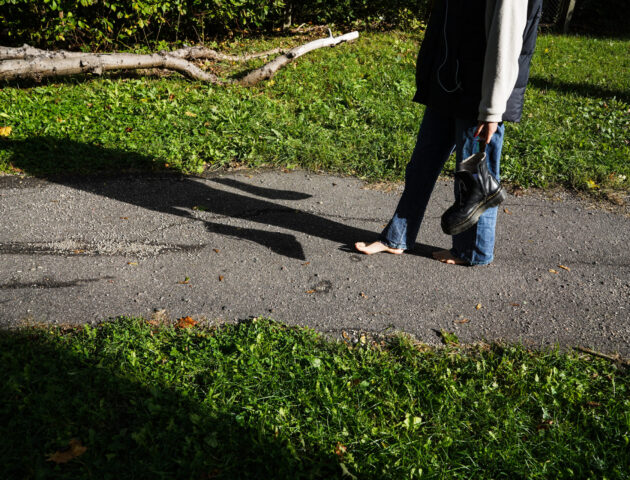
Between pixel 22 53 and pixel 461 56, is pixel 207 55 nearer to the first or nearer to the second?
pixel 22 53

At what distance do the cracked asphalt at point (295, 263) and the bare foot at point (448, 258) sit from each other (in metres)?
0.08

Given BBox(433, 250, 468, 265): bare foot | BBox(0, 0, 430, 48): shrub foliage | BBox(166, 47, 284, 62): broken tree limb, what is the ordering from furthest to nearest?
BBox(0, 0, 430, 48): shrub foliage, BBox(166, 47, 284, 62): broken tree limb, BBox(433, 250, 468, 265): bare foot

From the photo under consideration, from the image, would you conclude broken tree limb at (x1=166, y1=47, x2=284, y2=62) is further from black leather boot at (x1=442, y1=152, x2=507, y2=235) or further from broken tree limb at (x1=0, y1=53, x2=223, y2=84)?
black leather boot at (x1=442, y1=152, x2=507, y2=235)

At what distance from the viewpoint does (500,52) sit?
8.32ft

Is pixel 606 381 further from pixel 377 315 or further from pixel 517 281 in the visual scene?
pixel 377 315

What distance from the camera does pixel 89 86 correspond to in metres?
6.50

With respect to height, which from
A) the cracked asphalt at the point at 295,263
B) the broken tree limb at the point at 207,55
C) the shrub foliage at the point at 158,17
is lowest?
the cracked asphalt at the point at 295,263

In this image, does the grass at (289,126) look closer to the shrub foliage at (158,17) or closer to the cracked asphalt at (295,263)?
the cracked asphalt at (295,263)

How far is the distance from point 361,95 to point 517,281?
3804 mm

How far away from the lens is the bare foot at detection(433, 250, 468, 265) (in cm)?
357

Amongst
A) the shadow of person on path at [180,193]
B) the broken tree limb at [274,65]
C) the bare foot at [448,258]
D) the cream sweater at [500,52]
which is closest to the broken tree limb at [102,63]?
the broken tree limb at [274,65]

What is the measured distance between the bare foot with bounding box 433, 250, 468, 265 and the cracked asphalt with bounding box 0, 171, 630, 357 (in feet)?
0.27

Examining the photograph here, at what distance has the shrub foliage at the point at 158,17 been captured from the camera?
7527 millimetres

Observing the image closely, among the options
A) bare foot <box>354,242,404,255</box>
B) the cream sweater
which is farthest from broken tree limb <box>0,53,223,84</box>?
the cream sweater
